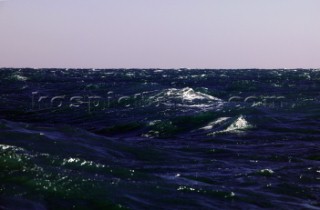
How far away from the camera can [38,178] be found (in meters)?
7.02

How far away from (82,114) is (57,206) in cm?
1511

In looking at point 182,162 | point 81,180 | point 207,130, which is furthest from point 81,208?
point 207,130

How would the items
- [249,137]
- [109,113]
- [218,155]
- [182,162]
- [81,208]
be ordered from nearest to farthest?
[81,208], [182,162], [218,155], [249,137], [109,113]

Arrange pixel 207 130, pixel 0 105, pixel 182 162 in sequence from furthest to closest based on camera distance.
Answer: pixel 0 105 → pixel 207 130 → pixel 182 162

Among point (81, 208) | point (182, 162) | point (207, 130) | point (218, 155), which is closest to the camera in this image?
point (81, 208)

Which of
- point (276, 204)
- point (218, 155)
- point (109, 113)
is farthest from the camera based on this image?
point (109, 113)

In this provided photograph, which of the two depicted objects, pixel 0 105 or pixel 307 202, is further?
pixel 0 105

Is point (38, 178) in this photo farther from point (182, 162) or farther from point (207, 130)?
point (207, 130)

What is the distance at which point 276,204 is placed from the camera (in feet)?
22.7

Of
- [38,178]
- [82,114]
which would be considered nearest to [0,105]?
[82,114]

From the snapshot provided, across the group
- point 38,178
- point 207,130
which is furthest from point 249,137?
point 38,178

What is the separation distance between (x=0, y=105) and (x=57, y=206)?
1884cm

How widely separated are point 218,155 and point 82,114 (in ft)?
36.1

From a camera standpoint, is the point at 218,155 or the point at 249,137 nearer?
the point at 218,155
